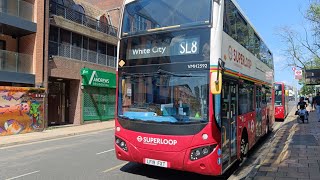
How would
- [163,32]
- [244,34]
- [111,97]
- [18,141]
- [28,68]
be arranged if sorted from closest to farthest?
[163,32] < [244,34] < [18,141] < [28,68] < [111,97]

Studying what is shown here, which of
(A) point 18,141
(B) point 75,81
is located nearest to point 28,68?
(B) point 75,81

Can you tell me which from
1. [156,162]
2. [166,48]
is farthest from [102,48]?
[156,162]

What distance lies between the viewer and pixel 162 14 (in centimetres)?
726

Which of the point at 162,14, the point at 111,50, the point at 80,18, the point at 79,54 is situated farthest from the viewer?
the point at 111,50

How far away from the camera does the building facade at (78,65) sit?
22344 mm

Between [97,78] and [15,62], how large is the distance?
758 centimetres

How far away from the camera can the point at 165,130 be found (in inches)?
266

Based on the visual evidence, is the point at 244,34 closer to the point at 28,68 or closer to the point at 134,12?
the point at 134,12

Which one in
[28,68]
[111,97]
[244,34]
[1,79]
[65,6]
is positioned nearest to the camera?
[244,34]

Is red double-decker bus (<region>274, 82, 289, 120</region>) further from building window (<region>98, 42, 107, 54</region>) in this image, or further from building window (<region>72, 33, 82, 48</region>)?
building window (<region>72, 33, 82, 48</region>)

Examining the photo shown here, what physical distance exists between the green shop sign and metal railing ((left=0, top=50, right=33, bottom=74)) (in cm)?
478

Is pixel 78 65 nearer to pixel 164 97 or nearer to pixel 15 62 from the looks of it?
pixel 15 62

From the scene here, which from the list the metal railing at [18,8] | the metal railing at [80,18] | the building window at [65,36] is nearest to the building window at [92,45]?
the metal railing at [80,18]

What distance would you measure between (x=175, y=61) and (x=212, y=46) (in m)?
0.84
